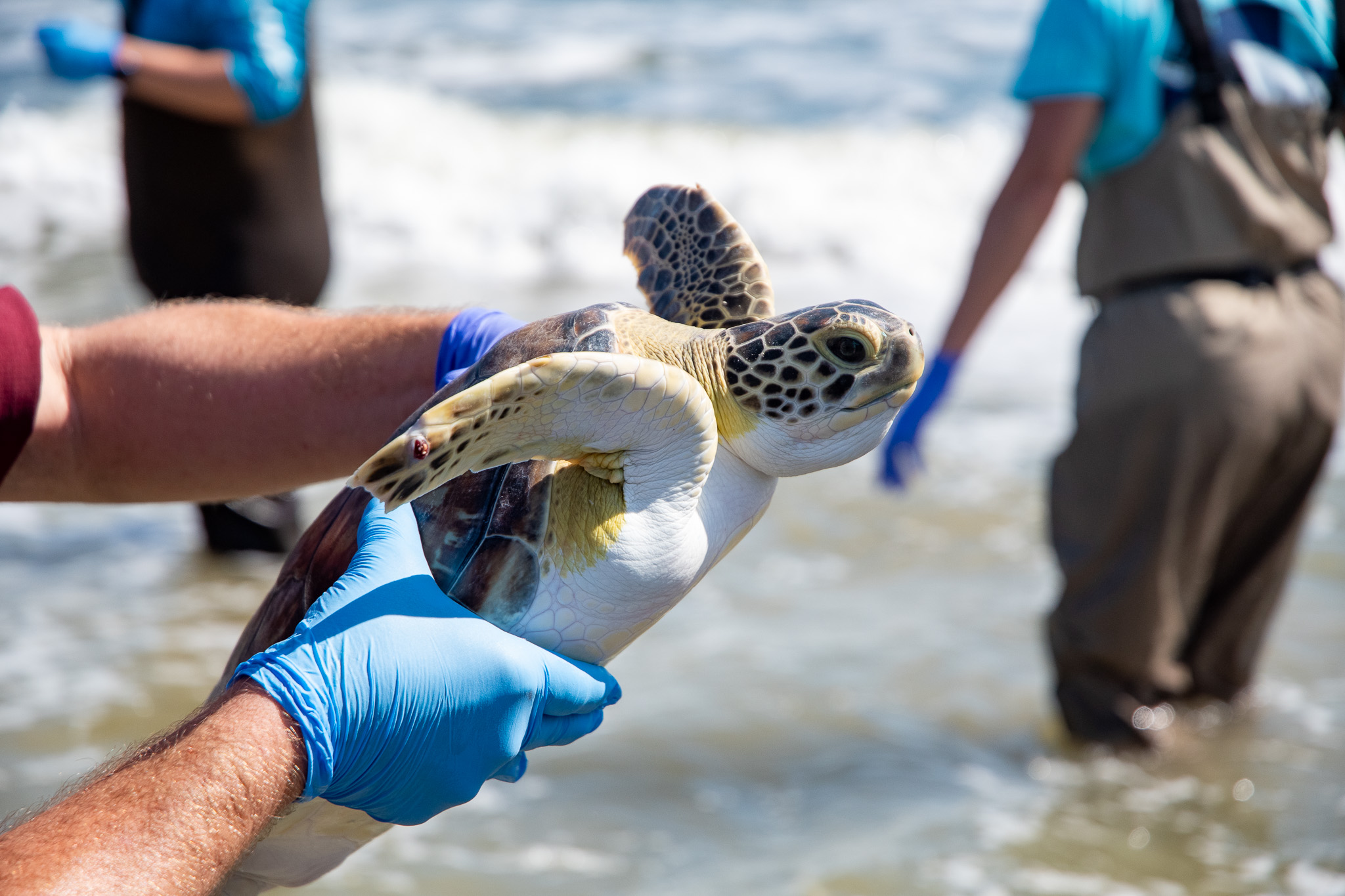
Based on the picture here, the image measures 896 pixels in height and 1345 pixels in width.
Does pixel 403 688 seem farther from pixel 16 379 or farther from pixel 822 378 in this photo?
pixel 16 379

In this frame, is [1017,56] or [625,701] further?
[1017,56]

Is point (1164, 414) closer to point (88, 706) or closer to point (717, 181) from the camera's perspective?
point (88, 706)

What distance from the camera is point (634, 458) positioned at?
0.88m

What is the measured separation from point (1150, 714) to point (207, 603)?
2278 mm

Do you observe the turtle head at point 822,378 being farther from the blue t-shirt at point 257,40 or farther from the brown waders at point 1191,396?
the blue t-shirt at point 257,40

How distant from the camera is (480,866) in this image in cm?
191

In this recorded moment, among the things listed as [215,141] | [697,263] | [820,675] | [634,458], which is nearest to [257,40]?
[215,141]

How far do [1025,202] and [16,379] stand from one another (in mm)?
1695

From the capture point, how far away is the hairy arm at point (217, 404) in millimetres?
1191

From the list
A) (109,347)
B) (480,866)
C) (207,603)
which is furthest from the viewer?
(207,603)

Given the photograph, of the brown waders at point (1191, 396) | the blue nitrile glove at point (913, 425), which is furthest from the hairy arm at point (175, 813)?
the brown waders at point (1191, 396)

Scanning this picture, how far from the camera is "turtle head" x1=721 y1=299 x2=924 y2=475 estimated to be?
0.88 metres

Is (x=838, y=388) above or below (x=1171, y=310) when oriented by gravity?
above

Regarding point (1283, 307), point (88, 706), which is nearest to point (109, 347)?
point (88, 706)
